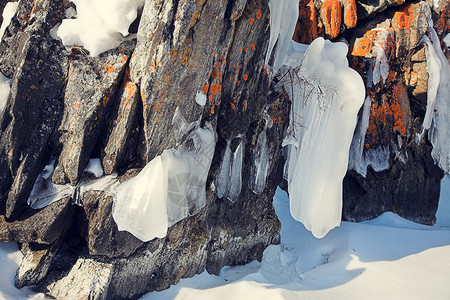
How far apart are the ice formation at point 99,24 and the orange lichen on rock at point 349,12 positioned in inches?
142

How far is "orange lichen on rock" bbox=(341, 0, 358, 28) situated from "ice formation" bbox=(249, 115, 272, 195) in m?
2.40

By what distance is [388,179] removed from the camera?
6.68 metres

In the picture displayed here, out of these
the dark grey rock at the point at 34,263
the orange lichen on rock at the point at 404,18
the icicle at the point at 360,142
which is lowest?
the dark grey rock at the point at 34,263

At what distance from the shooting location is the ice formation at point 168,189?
363cm

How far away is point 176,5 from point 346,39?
3.64 m

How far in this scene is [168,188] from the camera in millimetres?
3867

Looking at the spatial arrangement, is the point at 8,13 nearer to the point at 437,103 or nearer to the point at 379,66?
the point at 379,66

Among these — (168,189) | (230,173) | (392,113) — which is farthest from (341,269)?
(392,113)

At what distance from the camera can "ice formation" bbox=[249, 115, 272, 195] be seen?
195 inches

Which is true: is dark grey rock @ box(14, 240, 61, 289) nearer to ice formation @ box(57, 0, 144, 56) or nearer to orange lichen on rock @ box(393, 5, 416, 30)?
ice formation @ box(57, 0, 144, 56)

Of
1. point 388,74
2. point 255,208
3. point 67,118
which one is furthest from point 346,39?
point 67,118

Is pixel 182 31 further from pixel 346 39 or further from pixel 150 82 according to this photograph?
pixel 346 39

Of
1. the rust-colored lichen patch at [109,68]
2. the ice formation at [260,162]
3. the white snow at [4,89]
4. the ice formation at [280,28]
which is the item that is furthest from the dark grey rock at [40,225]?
the ice formation at [280,28]

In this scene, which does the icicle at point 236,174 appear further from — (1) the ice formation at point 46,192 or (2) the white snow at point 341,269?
(1) the ice formation at point 46,192
